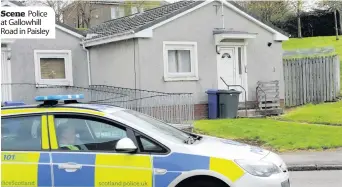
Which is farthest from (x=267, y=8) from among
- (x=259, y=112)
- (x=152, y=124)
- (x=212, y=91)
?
(x=152, y=124)

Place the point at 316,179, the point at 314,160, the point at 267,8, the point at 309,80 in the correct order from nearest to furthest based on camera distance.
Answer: the point at 316,179 → the point at 314,160 → the point at 309,80 → the point at 267,8

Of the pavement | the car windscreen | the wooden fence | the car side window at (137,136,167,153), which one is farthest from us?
the wooden fence

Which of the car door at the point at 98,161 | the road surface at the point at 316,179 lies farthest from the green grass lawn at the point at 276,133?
the car door at the point at 98,161

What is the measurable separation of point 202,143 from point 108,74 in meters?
12.2

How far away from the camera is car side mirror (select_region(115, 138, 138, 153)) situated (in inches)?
205

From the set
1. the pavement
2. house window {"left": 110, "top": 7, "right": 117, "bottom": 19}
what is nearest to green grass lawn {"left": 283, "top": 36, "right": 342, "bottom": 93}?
house window {"left": 110, "top": 7, "right": 117, "bottom": 19}

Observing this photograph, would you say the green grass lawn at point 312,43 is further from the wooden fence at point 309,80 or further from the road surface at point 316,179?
the road surface at point 316,179

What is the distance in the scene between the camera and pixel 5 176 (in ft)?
17.4

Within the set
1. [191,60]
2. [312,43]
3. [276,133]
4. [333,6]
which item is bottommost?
[276,133]

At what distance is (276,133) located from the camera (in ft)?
42.4

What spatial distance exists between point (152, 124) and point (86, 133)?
83 centimetres

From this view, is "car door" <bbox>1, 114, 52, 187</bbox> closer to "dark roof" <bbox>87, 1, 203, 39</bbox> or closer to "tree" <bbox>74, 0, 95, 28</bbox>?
"dark roof" <bbox>87, 1, 203, 39</bbox>

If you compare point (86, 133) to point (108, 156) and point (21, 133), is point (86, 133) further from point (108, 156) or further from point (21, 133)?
point (21, 133)

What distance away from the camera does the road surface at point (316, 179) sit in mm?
8229
